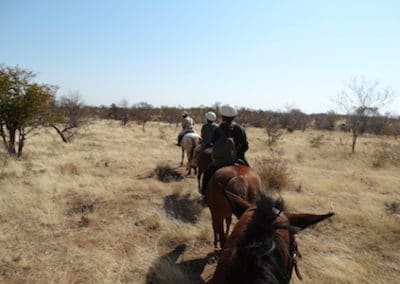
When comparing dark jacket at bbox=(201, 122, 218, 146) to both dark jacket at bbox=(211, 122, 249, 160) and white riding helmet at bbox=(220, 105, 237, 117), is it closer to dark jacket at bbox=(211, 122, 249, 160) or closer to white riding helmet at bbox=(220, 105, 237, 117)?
dark jacket at bbox=(211, 122, 249, 160)

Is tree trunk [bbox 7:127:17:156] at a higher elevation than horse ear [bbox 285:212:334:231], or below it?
below

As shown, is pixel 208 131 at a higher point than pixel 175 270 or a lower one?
higher

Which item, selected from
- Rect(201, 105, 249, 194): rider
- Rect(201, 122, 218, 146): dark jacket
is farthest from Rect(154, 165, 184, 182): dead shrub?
Rect(201, 105, 249, 194): rider

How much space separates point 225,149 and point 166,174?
5.65 meters

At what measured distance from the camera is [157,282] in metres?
4.55

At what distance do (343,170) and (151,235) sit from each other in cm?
942

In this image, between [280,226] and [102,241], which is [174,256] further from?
[280,226]

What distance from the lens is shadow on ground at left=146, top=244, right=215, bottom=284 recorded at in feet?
14.9

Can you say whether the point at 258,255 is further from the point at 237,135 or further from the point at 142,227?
the point at 142,227

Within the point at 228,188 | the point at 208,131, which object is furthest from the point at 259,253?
the point at 208,131

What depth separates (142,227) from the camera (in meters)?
6.37

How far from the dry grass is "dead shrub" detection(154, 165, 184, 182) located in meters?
0.31

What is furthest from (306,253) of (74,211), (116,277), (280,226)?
(74,211)

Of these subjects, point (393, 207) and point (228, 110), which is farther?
point (393, 207)
